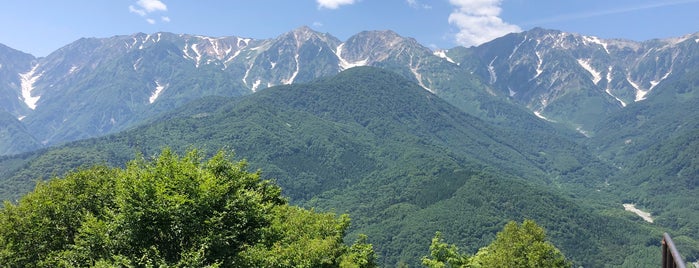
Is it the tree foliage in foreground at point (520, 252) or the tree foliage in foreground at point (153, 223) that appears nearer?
the tree foliage in foreground at point (153, 223)

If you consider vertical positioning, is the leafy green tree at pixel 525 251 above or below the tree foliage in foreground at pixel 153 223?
above

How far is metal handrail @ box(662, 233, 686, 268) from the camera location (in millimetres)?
10118

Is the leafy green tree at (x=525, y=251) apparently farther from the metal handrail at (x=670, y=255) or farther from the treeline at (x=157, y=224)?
the metal handrail at (x=670, y=255)

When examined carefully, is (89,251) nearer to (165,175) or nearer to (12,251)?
(165,175)

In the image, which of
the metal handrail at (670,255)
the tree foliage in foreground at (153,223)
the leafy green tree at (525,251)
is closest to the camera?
the metal handrail at (670,255)

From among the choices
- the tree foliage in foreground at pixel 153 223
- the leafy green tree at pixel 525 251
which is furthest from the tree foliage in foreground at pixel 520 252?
the tree foliage in foreground at pixel 153 223

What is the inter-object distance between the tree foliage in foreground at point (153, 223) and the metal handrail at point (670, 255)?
737 inches

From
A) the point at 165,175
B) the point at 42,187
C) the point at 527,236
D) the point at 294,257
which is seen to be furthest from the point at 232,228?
the point at 527,236

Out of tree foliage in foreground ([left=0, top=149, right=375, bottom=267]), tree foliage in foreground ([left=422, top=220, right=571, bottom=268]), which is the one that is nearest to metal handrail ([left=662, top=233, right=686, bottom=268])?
tree foliage in foreground ([left=0, top=149, right=375, bottom=267])

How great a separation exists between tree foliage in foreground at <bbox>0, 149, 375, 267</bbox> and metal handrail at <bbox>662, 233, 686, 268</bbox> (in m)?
18.7

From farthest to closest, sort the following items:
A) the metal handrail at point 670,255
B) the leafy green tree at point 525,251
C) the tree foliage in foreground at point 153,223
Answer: the leafy green tree at point 525,251 → the tree foliage in foreground at point 153,223 → the metal handrail at point 670,255

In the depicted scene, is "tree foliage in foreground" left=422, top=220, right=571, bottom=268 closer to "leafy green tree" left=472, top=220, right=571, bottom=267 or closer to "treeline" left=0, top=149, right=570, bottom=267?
"leafy green tree" left=472, top=220, right=571, bottom=267

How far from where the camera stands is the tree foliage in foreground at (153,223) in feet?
84.0

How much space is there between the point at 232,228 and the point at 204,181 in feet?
10.8
